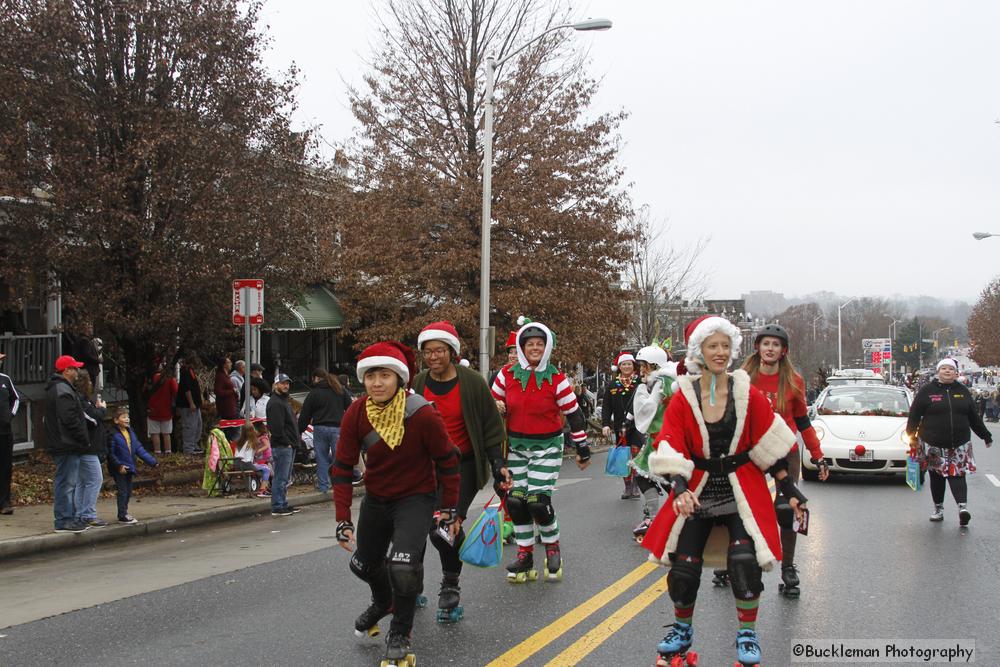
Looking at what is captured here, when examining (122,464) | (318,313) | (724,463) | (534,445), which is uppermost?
(318,313)

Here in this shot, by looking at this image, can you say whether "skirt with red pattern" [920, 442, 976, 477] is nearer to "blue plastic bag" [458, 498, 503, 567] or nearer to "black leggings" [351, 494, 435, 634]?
"blue plastic bag" [458, 498, 503, 567]

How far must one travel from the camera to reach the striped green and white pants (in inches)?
284

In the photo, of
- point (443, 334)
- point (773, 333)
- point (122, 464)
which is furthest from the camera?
point (122, 464)

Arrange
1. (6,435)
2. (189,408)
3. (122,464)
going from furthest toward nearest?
(189,408) < (6,435) < (122,464)

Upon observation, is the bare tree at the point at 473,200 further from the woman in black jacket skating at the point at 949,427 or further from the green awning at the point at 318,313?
the woman in black jacket skating at the point at 949,427

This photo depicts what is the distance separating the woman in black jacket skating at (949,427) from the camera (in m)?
9.61

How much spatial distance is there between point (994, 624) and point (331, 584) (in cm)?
458

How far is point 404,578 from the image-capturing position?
5.00m

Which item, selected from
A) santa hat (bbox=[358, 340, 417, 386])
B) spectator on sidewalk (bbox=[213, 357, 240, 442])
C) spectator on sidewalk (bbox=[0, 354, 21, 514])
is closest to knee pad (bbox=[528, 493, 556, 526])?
santa hat (bbox=[358, 340, 417, 386])

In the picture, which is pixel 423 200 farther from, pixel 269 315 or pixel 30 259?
pixel 30 259

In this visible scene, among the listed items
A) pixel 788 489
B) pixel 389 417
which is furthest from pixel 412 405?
pixel 788 489

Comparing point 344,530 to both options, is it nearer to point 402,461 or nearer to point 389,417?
point 402,461

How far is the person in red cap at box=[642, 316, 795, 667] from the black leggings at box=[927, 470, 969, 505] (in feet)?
19.0

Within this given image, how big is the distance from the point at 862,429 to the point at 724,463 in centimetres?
974
